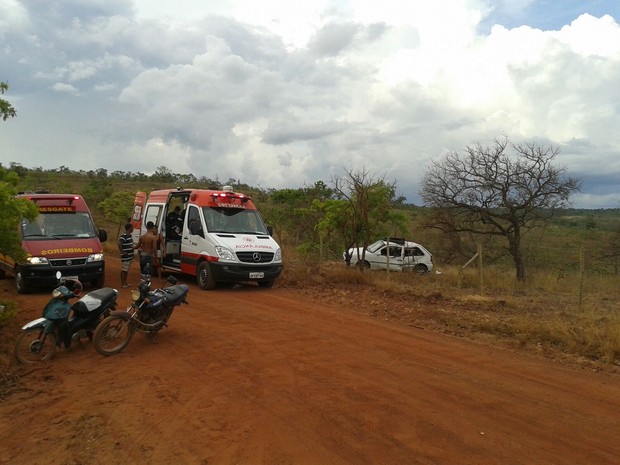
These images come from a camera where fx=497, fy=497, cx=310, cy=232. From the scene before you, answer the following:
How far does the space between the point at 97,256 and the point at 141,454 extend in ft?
26.5

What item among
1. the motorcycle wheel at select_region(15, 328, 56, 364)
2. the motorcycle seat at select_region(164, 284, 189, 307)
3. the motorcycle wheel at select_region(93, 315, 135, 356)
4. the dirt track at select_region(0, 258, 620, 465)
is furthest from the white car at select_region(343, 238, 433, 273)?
the motorcycle wheel at select_region(15, 328, 56, 364)

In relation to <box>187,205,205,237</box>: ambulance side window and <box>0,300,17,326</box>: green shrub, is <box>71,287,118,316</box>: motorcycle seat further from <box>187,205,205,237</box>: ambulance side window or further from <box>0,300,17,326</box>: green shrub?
<box>187,205,205,237</box>: ambulance side window

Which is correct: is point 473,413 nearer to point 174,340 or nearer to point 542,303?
point 174,340

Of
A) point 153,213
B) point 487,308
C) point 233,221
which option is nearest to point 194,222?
point 233,221

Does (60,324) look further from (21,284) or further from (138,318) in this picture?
(21,284)

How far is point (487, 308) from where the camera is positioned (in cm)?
1100

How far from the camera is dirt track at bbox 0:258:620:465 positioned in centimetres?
415

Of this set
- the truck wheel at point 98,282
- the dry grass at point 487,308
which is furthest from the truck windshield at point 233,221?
the truck wheel at point 98,282

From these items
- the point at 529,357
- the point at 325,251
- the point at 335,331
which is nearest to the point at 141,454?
the point at 335,331

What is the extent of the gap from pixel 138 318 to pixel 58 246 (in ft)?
15.8

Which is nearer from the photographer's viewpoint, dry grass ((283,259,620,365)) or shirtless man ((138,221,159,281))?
dry grass ((283,259,620,365))

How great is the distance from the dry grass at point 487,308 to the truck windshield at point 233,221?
1837 mm

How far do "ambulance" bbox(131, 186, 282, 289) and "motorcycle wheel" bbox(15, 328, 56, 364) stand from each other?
18.5ft

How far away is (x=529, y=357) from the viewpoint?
→ 287 inches
